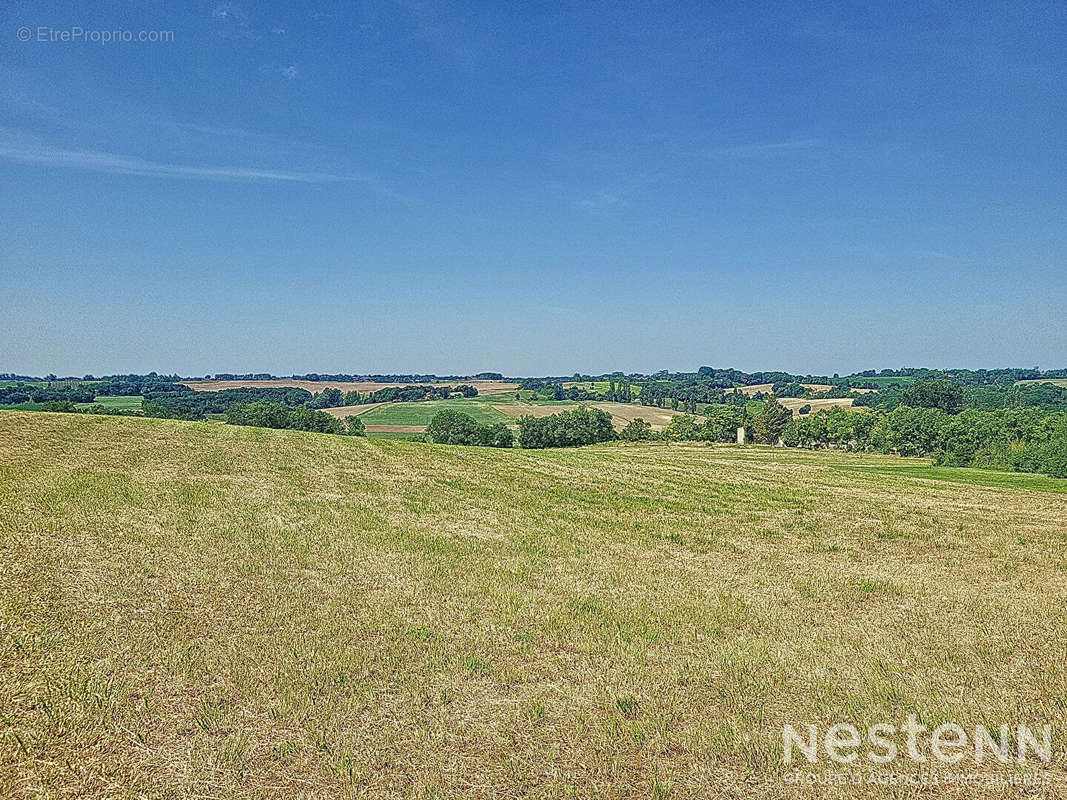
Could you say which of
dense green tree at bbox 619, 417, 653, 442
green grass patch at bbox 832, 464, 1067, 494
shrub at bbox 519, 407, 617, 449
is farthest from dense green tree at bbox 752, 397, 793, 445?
green grass patch at bbox 832, 464, 1067, 494

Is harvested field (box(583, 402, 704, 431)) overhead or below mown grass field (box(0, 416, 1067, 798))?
below

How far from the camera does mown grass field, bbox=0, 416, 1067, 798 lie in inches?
242

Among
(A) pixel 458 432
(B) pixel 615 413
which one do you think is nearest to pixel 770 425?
(B) pixel 615 413

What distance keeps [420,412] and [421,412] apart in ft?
0.70

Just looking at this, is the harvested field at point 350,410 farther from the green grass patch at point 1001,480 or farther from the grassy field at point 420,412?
the green grass patch at point 1001,480

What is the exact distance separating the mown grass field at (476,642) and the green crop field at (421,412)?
296 feet

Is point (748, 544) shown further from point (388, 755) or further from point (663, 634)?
point (388, 755)

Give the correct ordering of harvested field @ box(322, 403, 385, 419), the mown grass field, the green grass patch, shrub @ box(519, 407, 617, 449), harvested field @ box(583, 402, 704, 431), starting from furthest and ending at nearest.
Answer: harvested field @ box(583, 402, 704, 431) < harvested field @ box(322, 403, 385, 419) < shrub @ box(519, 407, 617, 449) < the green grass patch < the mown grass field

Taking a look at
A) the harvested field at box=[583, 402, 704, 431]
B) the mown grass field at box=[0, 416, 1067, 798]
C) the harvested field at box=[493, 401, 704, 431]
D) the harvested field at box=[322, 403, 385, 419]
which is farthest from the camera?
the harvested field at box=[583, 402, 704, 431]

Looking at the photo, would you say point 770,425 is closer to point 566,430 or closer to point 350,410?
point 566,430

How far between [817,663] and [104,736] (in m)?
9.33

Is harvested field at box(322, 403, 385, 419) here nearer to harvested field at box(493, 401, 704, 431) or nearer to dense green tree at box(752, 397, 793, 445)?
harvested field at box(493, 401, 704, 431)

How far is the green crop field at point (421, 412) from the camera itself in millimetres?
110312

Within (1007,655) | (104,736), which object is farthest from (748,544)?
(104,736)
